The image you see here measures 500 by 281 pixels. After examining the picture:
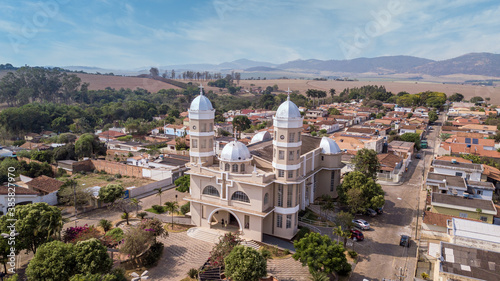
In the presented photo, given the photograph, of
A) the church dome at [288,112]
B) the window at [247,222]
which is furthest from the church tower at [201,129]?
the church dome at [288,112]

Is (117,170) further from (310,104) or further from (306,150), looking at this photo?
(310,104)

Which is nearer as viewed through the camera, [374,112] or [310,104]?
[374,112]

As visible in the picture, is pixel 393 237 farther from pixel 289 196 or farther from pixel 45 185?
pixel 45 185

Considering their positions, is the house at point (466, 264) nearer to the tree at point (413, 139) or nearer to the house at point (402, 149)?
the house at point (402, 149)

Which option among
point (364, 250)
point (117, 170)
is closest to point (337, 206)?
point (364, 250)

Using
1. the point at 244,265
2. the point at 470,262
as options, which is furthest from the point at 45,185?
the point at 470,262

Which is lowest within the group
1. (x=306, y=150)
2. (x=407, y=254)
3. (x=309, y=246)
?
(x=407, y=254)
